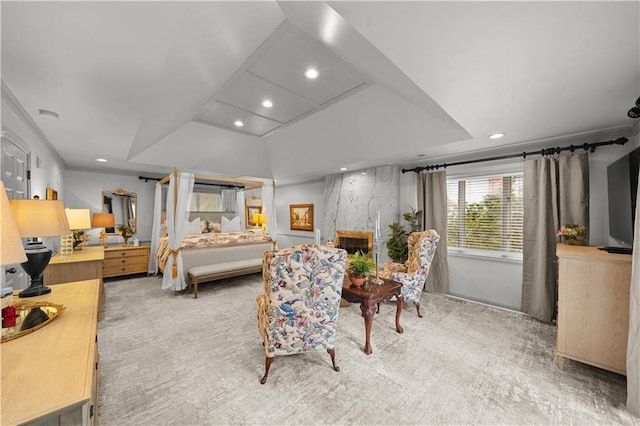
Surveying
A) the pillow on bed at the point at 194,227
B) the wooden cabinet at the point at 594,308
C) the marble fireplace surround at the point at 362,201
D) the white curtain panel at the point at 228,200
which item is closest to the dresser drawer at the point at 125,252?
the pillow on bed at the point at 194,227

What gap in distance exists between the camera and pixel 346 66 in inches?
95.3

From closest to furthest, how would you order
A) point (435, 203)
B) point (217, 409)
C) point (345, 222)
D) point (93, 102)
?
point (217, 409) → point (93, 102) → point (435, 203) → point (345, 222)

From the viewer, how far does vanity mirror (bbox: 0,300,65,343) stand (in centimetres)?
117

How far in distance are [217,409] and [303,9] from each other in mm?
2742

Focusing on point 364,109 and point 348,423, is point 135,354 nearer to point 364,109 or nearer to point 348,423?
point 348,423

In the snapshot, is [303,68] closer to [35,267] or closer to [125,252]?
[35,267]

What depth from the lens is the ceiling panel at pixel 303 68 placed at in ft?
6.79

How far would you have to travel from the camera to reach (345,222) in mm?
5551

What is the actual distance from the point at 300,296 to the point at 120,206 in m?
5.86

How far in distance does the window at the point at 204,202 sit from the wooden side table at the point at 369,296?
538 cm

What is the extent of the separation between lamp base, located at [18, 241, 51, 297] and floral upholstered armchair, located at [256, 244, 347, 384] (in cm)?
152

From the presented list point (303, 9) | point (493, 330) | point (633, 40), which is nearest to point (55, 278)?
point (303, 9)

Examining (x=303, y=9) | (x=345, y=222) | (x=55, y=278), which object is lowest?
(x=55, y=278)

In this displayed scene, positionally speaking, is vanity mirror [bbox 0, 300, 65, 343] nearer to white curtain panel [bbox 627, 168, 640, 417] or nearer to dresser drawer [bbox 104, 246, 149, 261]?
white curtain panel [bbox 627, 168, 640, 417]
